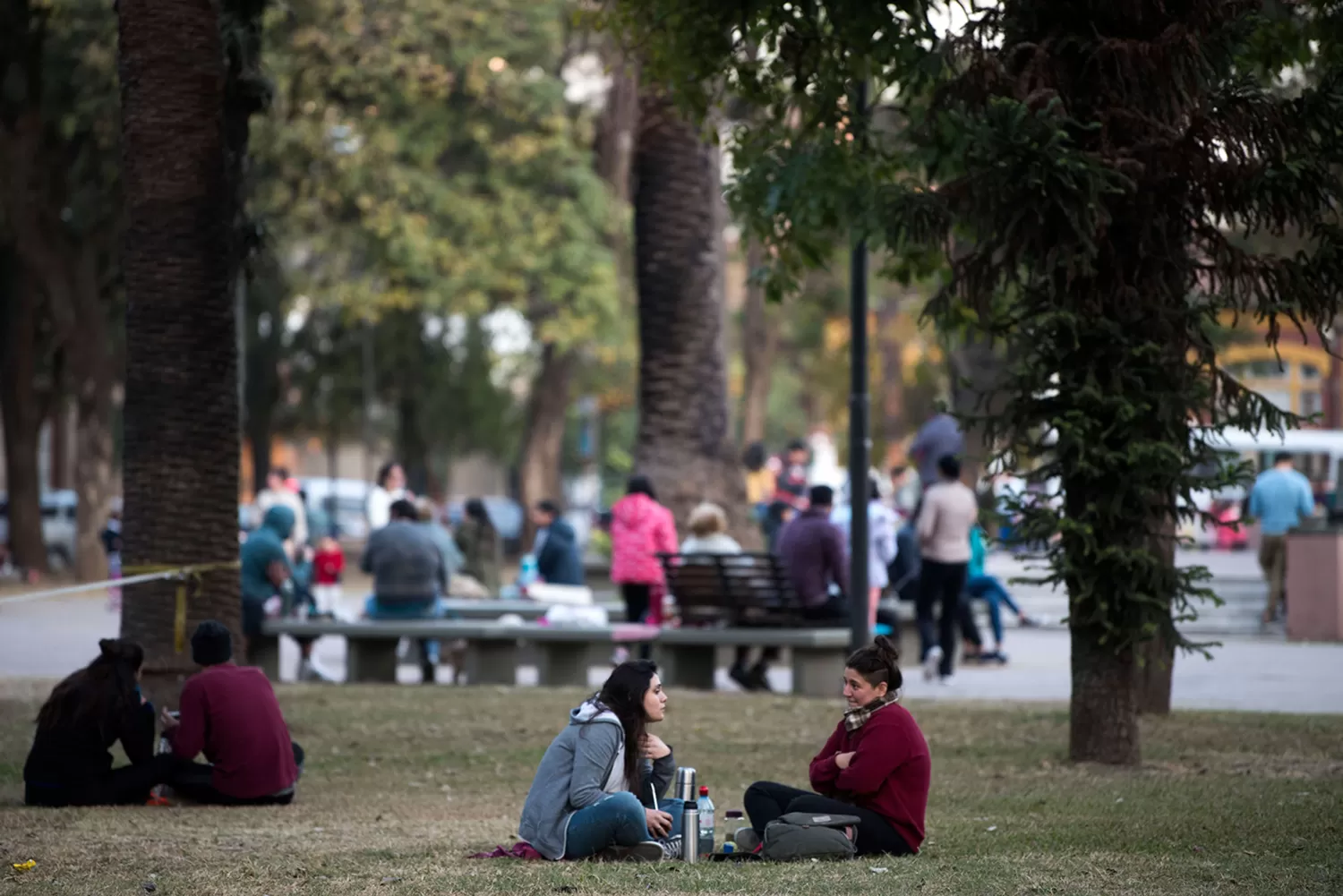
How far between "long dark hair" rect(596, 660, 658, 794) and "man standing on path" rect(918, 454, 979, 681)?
9.11m

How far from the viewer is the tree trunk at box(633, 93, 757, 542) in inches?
810

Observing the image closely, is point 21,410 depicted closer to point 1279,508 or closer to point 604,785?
point 1279,508

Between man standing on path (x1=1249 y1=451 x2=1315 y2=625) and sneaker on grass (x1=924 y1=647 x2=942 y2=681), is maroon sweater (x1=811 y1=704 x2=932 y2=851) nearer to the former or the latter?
sneaker on grass (x1=924 y1=647 x2=942 y2=681)

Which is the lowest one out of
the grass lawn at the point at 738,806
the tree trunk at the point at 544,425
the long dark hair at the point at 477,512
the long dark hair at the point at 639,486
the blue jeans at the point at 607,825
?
the grass lawn at the point at 738,806

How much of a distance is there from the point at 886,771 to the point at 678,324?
12.6 m

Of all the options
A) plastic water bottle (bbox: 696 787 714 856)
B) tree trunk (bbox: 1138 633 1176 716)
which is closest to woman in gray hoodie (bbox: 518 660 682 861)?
plastic water bottle (bbox: 696 787 714 856)

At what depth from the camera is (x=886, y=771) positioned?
820cm

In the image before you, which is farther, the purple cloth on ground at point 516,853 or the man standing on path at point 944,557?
the man standing on path at point 944,557

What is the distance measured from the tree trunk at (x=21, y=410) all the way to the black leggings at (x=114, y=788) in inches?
1061

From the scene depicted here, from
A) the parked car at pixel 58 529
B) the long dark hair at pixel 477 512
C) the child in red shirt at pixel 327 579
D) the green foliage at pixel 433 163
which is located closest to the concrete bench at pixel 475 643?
the long dark hair at pixel 477 512

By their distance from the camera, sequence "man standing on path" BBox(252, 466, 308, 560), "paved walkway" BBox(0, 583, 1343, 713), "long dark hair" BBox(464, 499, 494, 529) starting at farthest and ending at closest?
"man standing on path" BBox(252, 466, 308, 560) < "long dark hair" BBox(464, 499, 494, 529) < "paved walkway" BBox(0, 583, 1343, 713)

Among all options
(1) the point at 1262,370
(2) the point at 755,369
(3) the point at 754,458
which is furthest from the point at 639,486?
(1) the point at 1262,370

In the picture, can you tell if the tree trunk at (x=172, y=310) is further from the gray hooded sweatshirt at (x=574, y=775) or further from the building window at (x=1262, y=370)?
the building window at (x=1262, y=370)

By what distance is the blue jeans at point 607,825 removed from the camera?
323 inches
